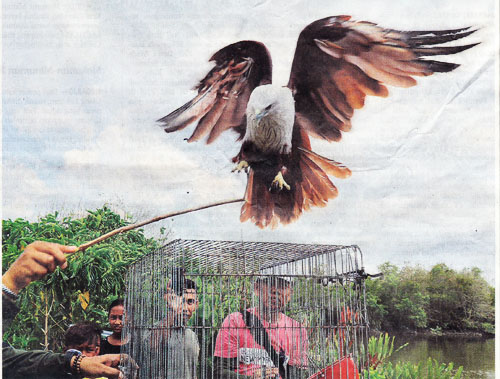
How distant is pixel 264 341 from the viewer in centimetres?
364

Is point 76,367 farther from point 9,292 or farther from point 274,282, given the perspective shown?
point 274,282

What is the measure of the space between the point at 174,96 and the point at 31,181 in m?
1.26

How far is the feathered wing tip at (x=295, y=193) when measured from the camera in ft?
13.5

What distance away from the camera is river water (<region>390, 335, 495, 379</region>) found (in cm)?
403

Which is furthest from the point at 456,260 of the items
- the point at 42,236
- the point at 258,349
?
the point at 42,236

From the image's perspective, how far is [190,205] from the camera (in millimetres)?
4078

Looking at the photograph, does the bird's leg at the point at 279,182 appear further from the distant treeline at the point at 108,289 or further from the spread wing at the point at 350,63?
the distant treeline at the point at 108,289

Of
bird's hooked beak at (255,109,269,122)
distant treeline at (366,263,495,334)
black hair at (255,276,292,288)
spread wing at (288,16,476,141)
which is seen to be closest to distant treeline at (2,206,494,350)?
distant treeline at (366,263,495,334)

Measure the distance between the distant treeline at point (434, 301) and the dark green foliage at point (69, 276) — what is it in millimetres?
1908

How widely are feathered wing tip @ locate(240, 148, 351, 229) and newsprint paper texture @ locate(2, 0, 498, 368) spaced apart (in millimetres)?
57

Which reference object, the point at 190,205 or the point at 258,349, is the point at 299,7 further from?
the point at 258,349

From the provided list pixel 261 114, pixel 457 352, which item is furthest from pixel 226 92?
pixel 457 352

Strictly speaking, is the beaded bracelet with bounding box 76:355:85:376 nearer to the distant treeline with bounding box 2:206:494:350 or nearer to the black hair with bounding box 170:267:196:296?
the distant treeline with bounding box 2:206:494:350

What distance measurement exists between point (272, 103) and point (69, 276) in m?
2.02
